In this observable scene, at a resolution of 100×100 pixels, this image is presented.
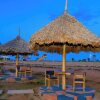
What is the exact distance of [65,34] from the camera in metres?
9.77

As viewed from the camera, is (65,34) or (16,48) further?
(16,48)

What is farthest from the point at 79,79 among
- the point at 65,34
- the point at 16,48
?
the point at 16,48

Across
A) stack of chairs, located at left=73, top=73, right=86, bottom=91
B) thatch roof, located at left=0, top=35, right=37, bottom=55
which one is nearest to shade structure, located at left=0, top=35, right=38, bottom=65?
thatch roof, located at left=0, top=35, right=37, bottom=55

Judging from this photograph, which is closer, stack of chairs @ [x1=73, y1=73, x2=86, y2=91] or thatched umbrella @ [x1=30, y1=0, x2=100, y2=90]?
thatched umbrella @ [x1=30, y1=0, x2=100, y2=90]

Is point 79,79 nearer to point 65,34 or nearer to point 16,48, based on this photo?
point 65,34

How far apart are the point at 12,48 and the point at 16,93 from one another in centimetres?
649

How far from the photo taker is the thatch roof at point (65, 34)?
9.78m

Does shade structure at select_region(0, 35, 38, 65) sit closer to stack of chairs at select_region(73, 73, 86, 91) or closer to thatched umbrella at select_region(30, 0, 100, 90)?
thatched umbrella at select_region(30, 0, 100, 90)

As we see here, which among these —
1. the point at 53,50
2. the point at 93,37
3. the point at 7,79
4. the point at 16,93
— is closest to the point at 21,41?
the point at 7,79

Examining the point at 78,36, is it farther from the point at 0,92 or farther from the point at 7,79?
the point at 7,79

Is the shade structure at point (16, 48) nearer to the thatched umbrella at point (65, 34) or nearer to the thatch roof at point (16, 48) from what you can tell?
the thatch roof at point (16, 48)

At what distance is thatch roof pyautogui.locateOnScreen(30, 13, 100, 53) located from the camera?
9781 mm

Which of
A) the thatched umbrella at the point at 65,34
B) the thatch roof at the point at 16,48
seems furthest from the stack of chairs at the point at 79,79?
the thatch roof at the point at 16,48

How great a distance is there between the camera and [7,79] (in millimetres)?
16188
